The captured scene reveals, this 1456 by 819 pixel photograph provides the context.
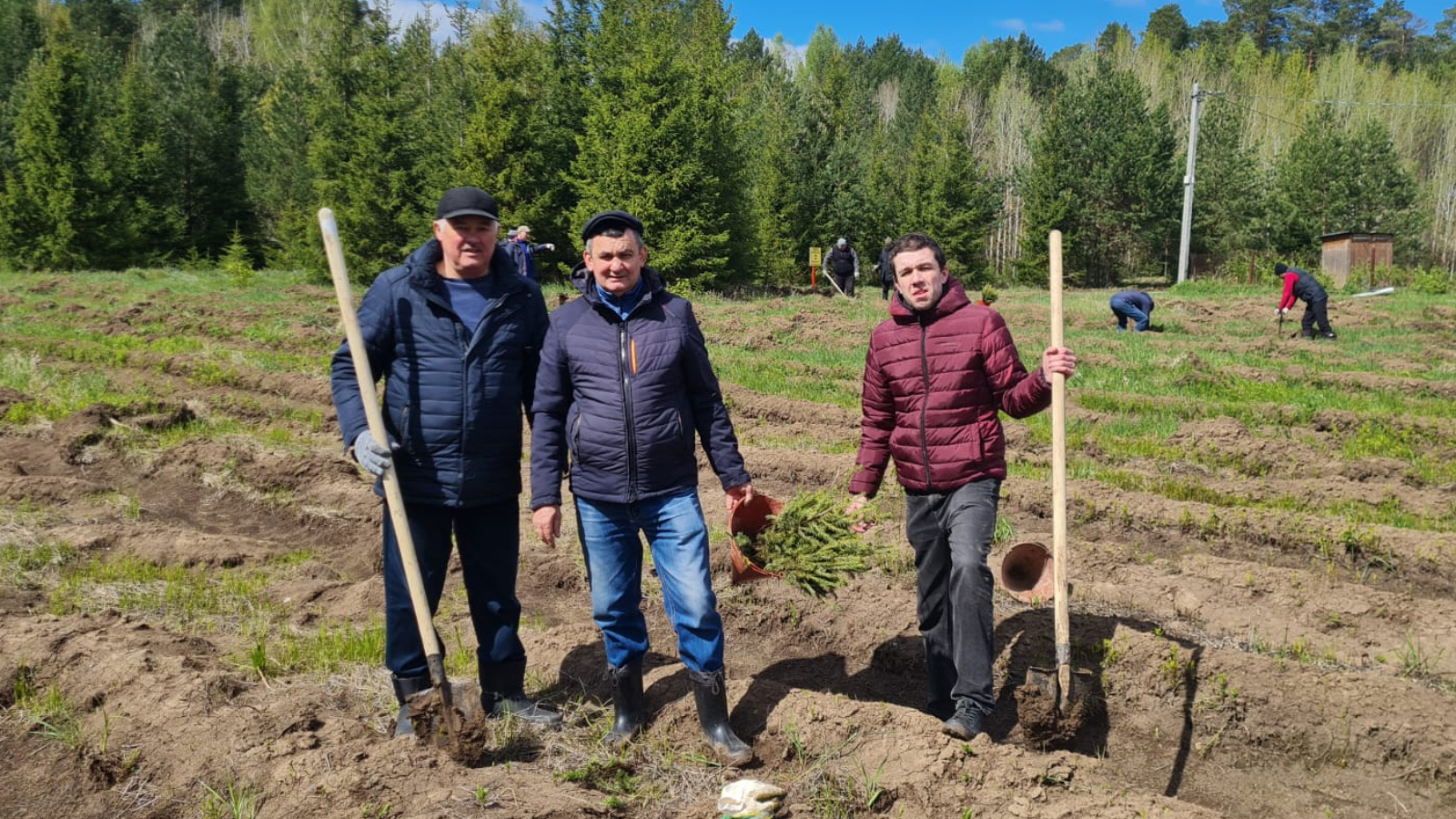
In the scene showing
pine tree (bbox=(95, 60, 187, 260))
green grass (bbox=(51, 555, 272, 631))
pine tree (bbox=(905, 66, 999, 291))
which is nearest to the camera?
green grass (bbox=(51, 555, 272, 631))

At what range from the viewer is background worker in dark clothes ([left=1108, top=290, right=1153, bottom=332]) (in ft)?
58.5

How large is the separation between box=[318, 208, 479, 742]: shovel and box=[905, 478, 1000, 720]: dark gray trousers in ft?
6.07

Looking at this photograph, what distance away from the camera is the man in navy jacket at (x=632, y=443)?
3406mm

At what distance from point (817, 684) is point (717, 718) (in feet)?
4.96

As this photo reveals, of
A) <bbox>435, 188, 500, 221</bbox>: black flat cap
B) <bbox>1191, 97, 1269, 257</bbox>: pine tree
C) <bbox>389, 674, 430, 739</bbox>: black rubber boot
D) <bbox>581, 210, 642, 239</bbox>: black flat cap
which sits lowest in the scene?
<bbox>389, 674, 430, 739</bbox>: black rubber boot

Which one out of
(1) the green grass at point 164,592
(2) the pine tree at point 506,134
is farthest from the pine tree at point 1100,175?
(1) the green grass at point 164,592

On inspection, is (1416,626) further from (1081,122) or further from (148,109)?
(148,109)

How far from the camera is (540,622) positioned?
5648mm

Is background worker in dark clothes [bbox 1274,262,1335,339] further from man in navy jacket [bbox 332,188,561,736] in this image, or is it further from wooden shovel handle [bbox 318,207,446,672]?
wooden shovel handle [bbox 318,207,446,672]

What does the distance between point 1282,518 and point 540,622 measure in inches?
202

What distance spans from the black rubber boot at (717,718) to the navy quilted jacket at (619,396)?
0.73 meters

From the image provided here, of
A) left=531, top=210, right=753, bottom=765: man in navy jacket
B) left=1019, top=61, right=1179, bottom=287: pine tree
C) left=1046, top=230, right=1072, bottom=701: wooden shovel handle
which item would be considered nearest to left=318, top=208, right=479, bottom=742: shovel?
left=531, top=210, right=753, bottom=765: man in navy jacket

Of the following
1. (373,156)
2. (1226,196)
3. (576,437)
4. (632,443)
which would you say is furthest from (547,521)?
(1226,196)

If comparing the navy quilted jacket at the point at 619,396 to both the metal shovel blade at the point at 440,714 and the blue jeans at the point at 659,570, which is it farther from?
the metal shovel blade at the point at 440,714
